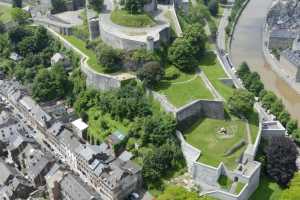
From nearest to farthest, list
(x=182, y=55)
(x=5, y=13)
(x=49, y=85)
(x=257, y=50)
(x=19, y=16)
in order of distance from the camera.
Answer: (x=182, y=55)
(x=49, y=85)
(x=19, y=16)
(x=257, y=50)
(x=5, y=13)

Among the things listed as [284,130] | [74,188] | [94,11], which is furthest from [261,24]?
[74,188]

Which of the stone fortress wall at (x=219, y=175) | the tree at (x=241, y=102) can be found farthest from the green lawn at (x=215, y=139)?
the tree at (x=241, y=102)

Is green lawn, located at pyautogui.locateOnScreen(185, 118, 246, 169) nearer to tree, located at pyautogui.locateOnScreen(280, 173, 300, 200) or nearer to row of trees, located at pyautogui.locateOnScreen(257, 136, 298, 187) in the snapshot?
row of trees, located at pyautogui.locateOnScreen(257, 136, 298, 187)

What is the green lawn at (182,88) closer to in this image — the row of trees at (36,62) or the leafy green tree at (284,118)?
the leafy green tree at (284,118)

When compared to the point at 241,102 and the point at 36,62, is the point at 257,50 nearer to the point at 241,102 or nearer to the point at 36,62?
the point at 241,102

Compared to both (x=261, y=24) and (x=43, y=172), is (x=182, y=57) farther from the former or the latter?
(x=261, y=24)

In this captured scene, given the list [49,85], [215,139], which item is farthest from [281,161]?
[49,85]
